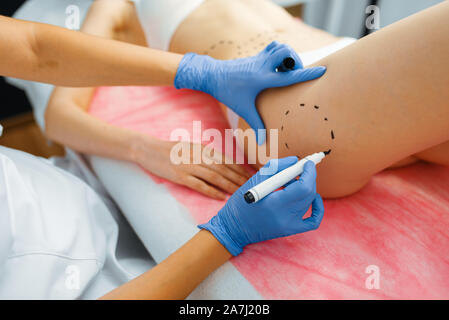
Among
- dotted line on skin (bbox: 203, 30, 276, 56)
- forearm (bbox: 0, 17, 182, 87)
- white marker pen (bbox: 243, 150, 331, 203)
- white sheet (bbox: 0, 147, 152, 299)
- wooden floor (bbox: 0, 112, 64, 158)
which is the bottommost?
wooden floor (bbox: 0, 112, 64, 158)

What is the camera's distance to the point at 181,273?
0.60m

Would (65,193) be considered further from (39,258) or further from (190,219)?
(190,219)

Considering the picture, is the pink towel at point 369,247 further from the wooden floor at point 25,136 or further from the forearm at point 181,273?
the wooden floor at point 25,136

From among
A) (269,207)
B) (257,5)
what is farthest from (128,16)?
(269,207)

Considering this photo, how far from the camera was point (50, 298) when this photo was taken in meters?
0.64

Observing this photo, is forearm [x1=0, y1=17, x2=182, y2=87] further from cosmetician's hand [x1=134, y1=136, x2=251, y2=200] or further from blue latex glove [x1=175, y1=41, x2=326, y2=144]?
cosmetician's hand [x1=134, y1=136, x2=251, y2=200]

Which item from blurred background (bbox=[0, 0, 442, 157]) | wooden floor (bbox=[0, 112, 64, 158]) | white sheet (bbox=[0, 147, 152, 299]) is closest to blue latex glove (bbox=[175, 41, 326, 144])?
white sheet (bbox=[0, 147, 152, 299])

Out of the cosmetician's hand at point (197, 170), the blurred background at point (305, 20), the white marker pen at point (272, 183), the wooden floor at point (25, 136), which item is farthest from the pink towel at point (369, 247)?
the wooden floor at point (25, 136)

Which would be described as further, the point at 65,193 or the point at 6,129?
the point at 6,129

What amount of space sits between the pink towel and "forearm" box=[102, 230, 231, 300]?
0.17 ft

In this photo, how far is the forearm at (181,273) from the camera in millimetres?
578

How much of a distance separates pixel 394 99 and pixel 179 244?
21.1 inches

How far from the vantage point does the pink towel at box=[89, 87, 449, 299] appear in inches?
23.3

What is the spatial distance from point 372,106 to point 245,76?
12.0 inches
